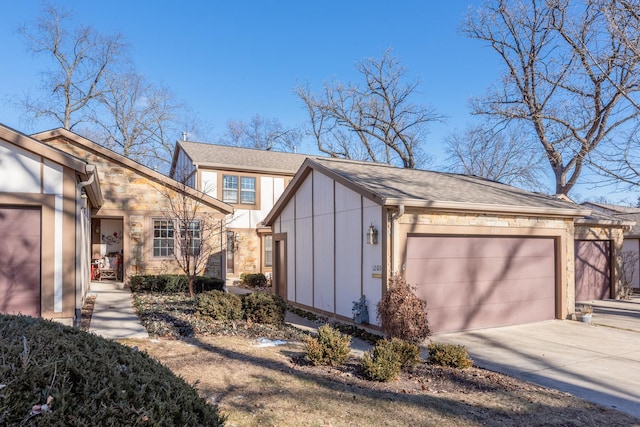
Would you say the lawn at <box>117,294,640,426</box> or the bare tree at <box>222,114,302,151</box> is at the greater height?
the bare tree at <box>222,114,302,151</box>

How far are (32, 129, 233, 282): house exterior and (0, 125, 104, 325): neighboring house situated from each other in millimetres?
5624

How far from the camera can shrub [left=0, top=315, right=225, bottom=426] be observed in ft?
6.23

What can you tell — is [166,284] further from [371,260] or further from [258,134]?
[258,134]

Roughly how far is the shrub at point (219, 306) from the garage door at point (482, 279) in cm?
373

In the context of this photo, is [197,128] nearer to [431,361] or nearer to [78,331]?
[431,361]

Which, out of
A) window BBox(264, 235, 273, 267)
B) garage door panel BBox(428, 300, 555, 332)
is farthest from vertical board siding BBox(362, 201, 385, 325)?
→ window BBox(264, 235, 273, 267)

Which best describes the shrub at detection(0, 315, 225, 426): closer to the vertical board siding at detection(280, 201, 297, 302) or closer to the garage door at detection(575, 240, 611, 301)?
the vertical board siding at detection(280, 201, 297, 302)

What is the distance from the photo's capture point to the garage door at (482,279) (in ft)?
30.7

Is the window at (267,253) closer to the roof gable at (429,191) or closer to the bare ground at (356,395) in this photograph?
the roof gable at (429,191)

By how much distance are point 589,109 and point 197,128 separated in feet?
92.9

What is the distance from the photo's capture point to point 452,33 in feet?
65.5

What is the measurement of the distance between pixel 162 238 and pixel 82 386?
13098 mm

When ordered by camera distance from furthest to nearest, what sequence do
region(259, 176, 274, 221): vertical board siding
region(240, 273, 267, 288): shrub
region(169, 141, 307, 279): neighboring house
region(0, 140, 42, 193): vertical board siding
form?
region(259, 176, 274, 221): vertical board siding < region(169, 141, 307, 279): neighboring house < region(240, 273, 267, 288): shrub < region(0, 140, 42, 193): vertical board siding

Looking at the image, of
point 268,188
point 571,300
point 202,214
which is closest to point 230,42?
point 268,188
